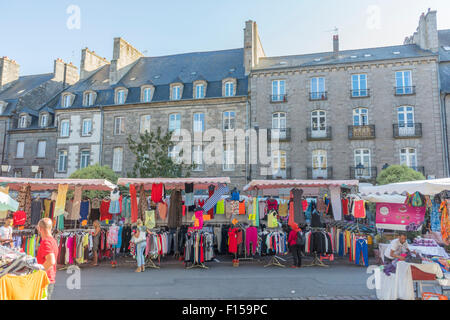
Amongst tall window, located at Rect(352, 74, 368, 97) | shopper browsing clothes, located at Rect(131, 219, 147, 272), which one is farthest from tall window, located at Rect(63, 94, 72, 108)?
tall window, located at Rect(352, 74, 368, 97)

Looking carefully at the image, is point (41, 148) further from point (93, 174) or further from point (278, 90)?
point (278, 90)

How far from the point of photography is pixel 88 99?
26.8 meters

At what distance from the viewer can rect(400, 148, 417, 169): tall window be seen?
66.4 ft

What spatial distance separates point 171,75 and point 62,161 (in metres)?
11.7

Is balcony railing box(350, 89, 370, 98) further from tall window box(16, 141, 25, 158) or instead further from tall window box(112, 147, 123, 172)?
tall window box(16, 141, 25, 158)

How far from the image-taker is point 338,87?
21812mm

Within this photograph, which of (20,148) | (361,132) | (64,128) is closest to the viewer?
(361,132)

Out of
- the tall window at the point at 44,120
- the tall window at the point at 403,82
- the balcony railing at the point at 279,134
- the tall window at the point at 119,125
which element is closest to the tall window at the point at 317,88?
the balcony railing at the point at 279,134

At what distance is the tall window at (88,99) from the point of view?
2661cm

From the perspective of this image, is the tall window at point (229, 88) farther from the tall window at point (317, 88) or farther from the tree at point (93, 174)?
the tree at point (93, 174)

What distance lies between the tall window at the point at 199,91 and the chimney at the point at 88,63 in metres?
12.2

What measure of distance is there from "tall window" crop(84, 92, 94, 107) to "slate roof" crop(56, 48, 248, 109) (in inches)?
18.3

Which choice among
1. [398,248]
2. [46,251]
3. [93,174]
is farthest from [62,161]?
[398,248]
